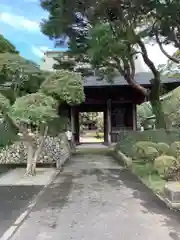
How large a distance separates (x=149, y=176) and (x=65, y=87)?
4.23 meters

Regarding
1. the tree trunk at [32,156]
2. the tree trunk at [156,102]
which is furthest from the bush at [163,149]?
the tree trunk at [156,102]

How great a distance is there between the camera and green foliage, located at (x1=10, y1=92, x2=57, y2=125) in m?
12.2

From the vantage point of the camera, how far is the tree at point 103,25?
14897 mm

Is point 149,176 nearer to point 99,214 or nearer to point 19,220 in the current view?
point 99,214

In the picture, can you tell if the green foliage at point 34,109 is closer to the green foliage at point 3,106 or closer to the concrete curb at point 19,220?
the green foliage at point 3,106

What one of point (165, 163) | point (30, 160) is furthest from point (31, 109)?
point (165, 163)

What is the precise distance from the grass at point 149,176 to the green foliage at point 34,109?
3.63 meters

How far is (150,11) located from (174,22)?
114 cm

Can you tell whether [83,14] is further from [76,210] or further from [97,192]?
[76,210]

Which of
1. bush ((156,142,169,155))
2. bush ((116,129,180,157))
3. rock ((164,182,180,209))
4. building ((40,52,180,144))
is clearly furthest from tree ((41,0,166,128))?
rock ((164,182,180,209))

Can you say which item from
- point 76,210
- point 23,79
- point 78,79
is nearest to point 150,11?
point 78,79

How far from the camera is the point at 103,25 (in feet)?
49.4

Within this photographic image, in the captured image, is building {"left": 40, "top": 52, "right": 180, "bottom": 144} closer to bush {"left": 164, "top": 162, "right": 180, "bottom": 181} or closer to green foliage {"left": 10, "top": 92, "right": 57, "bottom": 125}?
green foliage {"left": 10, "top": 92, "right": 57, "bottom": 125}

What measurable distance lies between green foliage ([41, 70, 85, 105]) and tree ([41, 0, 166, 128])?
6.75 ft
